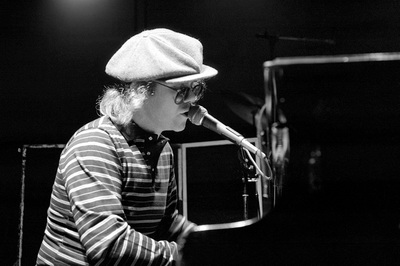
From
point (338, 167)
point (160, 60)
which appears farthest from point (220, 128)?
point (338, 167)

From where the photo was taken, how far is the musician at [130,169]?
1430 millimetres

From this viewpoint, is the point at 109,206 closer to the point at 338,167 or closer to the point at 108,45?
the point at 338,167

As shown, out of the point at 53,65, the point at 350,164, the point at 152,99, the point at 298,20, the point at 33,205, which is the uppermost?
the point at 298,20

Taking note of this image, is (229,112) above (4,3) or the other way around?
the other way around

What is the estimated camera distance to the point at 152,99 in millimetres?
1778

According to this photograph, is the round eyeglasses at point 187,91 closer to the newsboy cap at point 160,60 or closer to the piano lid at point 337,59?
the newsboy cap at point 160,60

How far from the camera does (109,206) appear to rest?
1442mm

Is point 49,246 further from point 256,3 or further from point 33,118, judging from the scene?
point 256,3

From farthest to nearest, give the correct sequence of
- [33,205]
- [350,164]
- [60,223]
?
[33,205] → [60,223] → [350,164]

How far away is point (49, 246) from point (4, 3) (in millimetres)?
2304

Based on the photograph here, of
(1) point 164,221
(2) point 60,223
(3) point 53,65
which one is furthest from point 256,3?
(2) point 60,223

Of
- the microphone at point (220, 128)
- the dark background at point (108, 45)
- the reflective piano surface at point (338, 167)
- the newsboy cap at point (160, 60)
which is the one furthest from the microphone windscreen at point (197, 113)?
the dark background at point (108, 45)

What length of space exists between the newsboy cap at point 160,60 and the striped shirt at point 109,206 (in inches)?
8.1

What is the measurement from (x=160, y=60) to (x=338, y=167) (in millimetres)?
779
